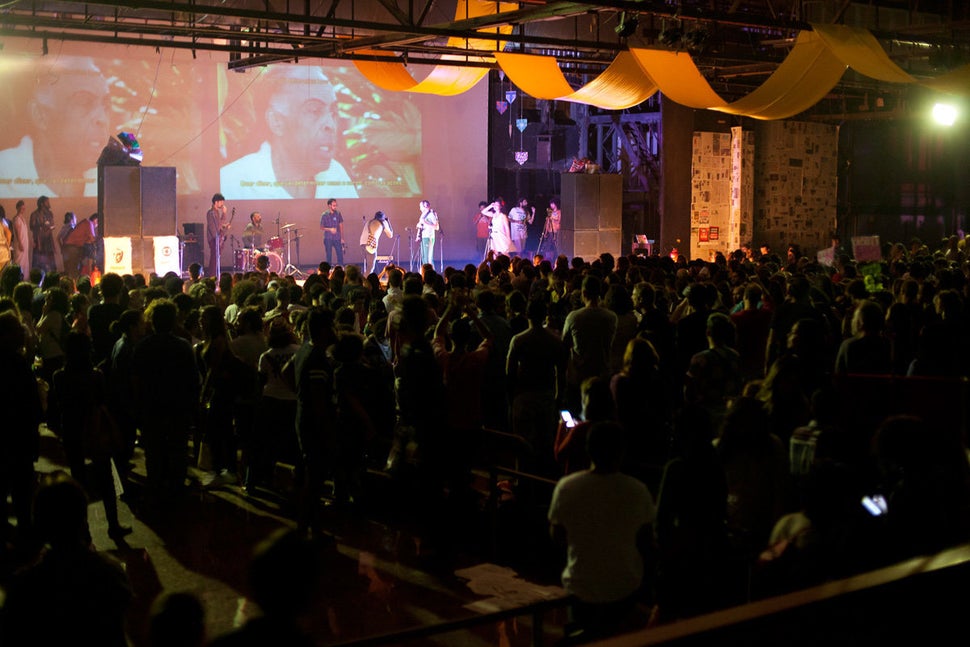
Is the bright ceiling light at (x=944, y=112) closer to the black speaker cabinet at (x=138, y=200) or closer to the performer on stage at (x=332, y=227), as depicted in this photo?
the performer on stage at (x=332, y=227)

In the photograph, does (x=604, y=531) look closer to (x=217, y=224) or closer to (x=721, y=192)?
(x=217, y=224)

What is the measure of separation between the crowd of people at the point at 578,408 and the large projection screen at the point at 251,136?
1073cm

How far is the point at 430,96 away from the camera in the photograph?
81.6 feet

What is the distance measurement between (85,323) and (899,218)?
23.5 m

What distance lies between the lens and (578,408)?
7.24 metres

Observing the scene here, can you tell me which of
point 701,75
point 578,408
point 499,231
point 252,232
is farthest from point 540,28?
point 578,408

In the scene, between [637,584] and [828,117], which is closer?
[637,584]

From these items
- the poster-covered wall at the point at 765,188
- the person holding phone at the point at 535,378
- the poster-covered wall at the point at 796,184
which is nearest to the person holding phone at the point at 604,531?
the person holding phone at the point at 535,378

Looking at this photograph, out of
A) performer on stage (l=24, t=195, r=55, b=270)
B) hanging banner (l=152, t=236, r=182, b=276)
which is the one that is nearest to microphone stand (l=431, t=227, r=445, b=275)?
hanging banner (l=152, t=236, r=182, b=276)

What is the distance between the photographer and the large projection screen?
1970 cm

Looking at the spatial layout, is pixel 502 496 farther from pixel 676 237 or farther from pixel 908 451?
pixel 676 237

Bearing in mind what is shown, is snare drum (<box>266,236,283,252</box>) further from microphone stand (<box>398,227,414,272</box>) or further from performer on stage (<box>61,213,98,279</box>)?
performer on stage (<box>61,213,98,279</box>)

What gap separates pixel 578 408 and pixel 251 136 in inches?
664

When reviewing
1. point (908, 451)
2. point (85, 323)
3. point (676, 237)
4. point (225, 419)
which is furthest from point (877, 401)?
point (676, 237)
